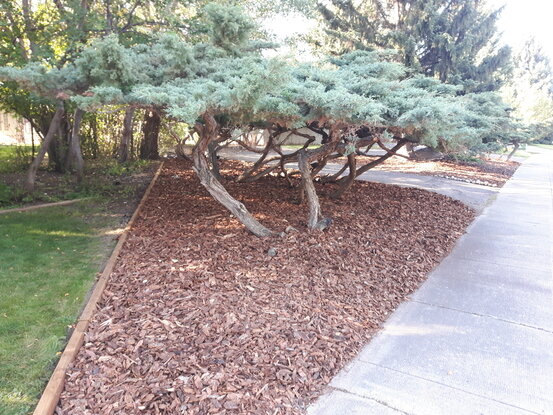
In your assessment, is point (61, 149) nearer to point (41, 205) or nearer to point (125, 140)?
point (125, 140)

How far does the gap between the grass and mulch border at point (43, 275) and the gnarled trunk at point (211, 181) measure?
4.82ft

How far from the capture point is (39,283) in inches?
146

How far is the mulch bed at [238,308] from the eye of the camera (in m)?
2.29

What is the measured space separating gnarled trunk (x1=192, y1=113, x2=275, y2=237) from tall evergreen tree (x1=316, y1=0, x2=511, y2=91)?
9738 mm

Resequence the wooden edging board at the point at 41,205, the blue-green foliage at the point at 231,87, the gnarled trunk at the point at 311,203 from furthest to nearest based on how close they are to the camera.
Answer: the wooden edging board at the point at 41,205 < the gnarled trunk at the point at 311,203 < the blue-green foliage at the point at 231,87

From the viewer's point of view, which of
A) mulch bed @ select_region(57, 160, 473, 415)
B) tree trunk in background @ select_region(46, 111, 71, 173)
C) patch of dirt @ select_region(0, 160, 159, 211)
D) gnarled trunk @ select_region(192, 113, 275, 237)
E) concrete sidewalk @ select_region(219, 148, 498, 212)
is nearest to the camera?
mulch bed @ select_region(57, 160, 473, 415)

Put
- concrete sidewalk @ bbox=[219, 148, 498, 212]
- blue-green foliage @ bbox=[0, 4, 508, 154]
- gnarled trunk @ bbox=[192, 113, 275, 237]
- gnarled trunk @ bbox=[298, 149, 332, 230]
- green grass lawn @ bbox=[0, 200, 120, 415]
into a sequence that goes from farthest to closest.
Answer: concrete sidewalk @ bbox=[219, 148, 498, 212] < gnarled trunk @ bbox=[298, 149, 332, 230] < gnarled trunk @ bbox=[192, 113, 275, 237] < blue-green foliage @ bbox=[0, 4, 508, 154] < green grass lawn @ bbox=[0, 200, 120, 415]

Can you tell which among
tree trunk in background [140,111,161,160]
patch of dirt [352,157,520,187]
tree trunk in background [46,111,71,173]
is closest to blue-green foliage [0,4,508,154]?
tree trunk in background [46,111,71,173]

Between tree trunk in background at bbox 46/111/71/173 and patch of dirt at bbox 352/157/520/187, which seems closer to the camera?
tree trunk in background at bbox 46/111/71/173

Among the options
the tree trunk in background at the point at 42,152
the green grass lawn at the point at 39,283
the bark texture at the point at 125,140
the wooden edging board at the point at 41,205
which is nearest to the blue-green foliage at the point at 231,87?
the green grass lawn at the point at 39,283

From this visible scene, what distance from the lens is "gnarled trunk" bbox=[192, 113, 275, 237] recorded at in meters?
4.18

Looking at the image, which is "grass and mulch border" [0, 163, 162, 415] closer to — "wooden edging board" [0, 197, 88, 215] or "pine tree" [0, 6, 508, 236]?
"wooden edging board" [0, 197, 88, 215]

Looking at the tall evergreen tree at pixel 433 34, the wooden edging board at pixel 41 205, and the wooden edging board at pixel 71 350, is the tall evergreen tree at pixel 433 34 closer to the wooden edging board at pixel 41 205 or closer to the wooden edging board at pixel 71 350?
the wooden edging board at pixel 41 205

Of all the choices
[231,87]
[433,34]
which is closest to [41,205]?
[231,87]
